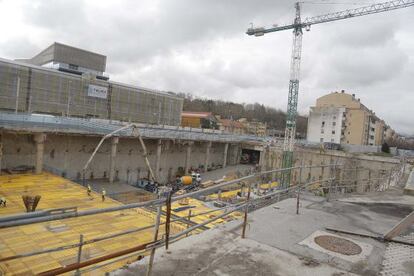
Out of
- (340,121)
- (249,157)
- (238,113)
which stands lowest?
(249,157)

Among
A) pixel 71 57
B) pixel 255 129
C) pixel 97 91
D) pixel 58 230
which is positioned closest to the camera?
pixel 58 230

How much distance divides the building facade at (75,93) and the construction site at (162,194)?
0.51 ft

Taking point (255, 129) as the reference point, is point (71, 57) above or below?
above

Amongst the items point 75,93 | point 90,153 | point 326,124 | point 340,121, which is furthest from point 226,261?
point 326,124

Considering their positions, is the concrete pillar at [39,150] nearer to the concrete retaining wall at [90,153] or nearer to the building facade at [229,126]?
the concrete retaining wall at [90,153]

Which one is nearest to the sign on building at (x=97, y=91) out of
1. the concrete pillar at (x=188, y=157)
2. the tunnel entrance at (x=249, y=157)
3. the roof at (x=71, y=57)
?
the concrete pillar at (x=188, y=157)

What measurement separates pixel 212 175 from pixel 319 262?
36.8 meters

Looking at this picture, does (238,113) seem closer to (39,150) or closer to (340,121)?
(340,121)

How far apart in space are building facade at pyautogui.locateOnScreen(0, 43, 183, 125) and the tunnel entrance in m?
13.3

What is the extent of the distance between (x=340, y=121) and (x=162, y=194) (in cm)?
6875

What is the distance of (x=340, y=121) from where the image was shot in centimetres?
6650

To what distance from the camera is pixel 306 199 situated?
8.27 metres

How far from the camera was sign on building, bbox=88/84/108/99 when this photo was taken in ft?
137

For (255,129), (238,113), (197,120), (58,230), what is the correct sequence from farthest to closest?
(238,113)
(255,129)
(197,120)
(58,230)
